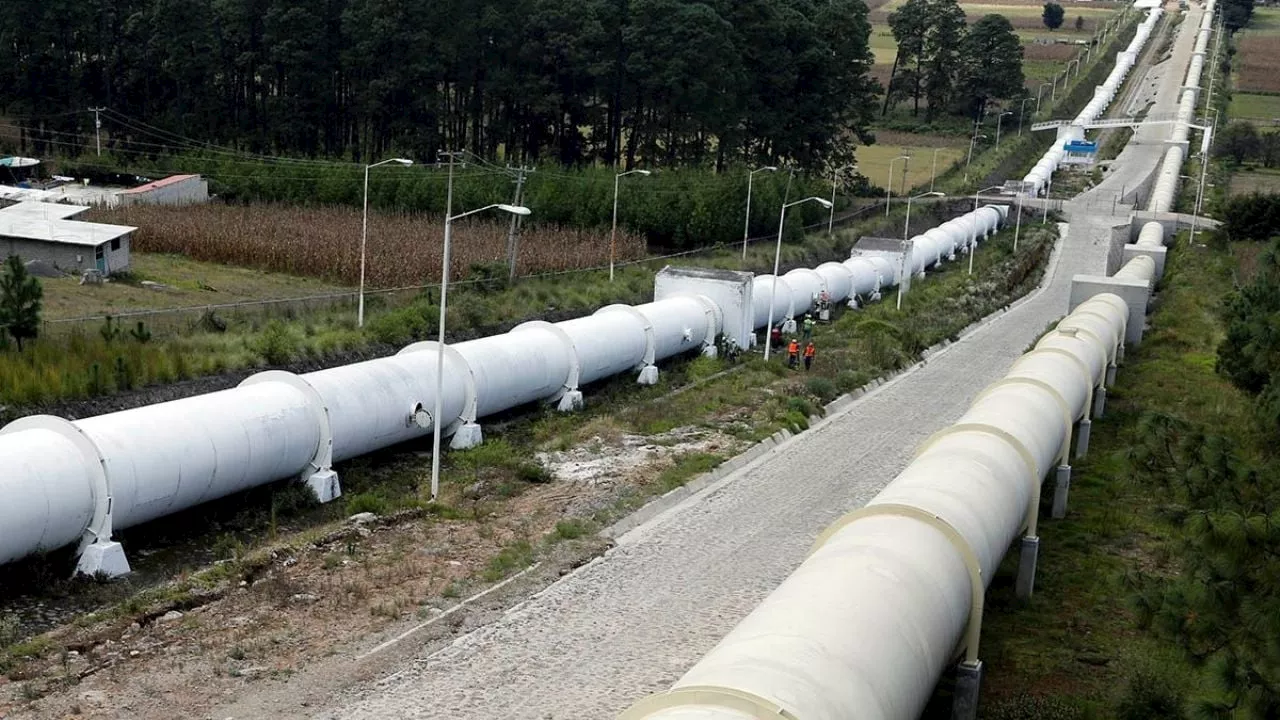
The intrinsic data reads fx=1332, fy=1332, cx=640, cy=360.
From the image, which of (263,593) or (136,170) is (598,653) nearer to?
(263,593)

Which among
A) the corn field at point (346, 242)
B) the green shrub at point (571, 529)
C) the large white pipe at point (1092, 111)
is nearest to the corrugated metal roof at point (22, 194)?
the corn field at point (346, 242)

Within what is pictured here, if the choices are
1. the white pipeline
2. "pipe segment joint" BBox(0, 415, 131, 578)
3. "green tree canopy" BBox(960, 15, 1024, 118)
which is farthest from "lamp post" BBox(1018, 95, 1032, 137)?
"pipe segment joint" BBox(0, 415, 131, 578)

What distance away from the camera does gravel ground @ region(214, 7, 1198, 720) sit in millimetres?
15969

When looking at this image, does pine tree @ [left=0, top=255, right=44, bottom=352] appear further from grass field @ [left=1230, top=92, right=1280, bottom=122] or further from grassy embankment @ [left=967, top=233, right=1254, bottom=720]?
grass field @ [left=1230, top=92, right=1280, bottom=122]

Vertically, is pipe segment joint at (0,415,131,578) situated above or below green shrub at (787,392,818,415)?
above

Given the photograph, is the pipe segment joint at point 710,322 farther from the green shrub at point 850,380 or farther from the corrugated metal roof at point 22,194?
the corrugated metal roof at point 22,194

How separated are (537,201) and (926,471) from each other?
54.1m

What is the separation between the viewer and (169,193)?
224 ft

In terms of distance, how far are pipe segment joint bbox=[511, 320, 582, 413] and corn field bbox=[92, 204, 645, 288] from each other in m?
18.0

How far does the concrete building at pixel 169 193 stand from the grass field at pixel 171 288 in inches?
459

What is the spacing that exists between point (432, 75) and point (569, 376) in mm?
50946

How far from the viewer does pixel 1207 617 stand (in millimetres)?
10812

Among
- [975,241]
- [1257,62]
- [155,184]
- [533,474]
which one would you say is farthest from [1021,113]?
[533,474]

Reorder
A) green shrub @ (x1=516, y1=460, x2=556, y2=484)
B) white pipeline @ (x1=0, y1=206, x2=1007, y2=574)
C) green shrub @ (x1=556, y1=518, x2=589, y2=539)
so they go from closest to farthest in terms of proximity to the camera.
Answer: white pipeline @ (x1=0, y1=206, x2=1007, y2=574), green shrub @ (x1=556, y1=518, x2=589, y2=539), green shrub @ (x1=516, y1=460, x2=556, y2=484)
